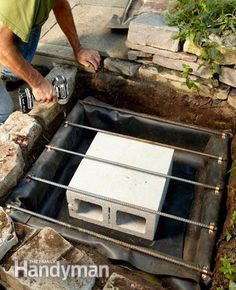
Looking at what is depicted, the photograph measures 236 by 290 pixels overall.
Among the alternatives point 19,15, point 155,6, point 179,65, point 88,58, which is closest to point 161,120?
point 179,65

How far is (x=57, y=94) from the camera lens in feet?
9.09

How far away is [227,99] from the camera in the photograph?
2.82 metres

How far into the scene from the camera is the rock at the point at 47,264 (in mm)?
1832

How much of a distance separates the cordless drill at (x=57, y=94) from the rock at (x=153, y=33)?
0.63 m

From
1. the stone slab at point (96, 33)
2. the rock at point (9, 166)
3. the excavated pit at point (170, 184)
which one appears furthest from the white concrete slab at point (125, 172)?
the stone slab at point (96, 33)

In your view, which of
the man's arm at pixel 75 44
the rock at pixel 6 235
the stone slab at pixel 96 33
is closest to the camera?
the rock at pixel 6 235

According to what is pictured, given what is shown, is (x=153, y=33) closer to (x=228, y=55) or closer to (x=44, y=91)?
(x=228, y=55)

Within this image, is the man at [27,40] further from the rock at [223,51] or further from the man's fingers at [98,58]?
the rock at [223,51]

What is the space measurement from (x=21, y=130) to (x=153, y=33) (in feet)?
3.96

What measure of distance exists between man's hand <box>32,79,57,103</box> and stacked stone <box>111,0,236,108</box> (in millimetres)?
611

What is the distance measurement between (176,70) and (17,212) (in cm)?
159

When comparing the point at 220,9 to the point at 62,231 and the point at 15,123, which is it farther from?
the point at 62,231

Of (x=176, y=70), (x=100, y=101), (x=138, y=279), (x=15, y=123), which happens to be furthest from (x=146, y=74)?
(x=138, y=279)

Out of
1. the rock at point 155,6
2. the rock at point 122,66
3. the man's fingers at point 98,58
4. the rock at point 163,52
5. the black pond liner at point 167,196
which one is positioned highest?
the rock at point 155,6
